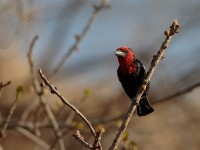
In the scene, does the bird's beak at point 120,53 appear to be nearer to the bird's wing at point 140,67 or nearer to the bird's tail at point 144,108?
the bird's wing at point 140,67

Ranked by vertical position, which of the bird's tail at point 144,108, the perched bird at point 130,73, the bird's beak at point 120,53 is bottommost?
the bird's tail at point 144,108

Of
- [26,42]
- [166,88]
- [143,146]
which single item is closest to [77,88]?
[143,146]

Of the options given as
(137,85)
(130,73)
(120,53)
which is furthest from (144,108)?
(120,53)

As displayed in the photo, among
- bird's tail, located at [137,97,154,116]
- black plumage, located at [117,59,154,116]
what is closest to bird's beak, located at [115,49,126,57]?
black plumage, located at [117,59,154,116]

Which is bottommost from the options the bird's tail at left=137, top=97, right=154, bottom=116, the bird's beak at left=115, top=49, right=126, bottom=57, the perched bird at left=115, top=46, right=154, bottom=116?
the bird's tail at left=137, top=97, right=154, bottom=116

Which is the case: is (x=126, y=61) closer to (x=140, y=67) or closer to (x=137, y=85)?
(x=140, y=67)

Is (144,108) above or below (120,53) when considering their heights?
below

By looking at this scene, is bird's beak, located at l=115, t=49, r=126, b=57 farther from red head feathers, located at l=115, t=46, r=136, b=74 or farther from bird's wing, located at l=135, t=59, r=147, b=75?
bird's wing, located at l=135, t=59, r=147, b=75

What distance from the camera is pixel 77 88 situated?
40.5 feet

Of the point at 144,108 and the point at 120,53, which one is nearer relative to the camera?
the point at 144,108

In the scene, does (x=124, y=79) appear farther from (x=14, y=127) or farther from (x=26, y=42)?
(x=26, y=42)

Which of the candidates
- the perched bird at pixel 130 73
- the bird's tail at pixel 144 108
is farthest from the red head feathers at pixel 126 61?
the bird's tail at pixel 144 108

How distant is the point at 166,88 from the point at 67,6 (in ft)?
11.5

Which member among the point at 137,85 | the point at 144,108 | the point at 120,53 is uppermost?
the point at 120,53
